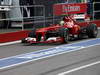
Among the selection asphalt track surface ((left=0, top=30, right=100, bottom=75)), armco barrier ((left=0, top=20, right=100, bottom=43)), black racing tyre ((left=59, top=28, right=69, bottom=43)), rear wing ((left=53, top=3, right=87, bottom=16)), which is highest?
rear wing ((left=53, top=3, right=87, bottom=16))

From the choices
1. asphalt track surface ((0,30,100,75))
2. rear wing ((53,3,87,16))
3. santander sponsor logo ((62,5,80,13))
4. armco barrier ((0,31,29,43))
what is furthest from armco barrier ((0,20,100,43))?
santander sponsor logo ((62,5,80,13))

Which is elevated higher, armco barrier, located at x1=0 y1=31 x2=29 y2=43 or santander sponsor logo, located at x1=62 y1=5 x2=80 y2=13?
santander sponsor logo, located at x1=62 y1=5 x2=80 y2=13

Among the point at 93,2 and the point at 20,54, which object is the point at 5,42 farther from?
the point at 93,2

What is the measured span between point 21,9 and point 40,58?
26.3 feet

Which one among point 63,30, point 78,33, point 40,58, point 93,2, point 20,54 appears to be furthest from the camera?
point 93,2

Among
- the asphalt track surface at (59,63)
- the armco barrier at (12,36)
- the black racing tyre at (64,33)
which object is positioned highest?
the black racing tyre at (64,33)

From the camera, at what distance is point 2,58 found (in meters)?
12.3

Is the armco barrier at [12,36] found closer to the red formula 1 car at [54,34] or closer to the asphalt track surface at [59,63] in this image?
the red formula 1 car at [54,34]

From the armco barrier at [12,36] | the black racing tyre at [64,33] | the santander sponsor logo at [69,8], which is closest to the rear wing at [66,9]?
the santander sponsor logo at [69,8]

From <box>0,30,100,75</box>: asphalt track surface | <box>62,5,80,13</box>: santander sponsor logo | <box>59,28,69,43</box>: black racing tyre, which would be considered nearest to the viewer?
<box>0,30,100,75</box>: asphalt track surface

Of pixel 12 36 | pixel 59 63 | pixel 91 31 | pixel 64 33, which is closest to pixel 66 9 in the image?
pixel 91 31

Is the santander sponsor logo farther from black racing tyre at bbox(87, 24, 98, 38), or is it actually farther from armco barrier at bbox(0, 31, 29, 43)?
black racing tyre at bbox(87, 24, 98, 38)

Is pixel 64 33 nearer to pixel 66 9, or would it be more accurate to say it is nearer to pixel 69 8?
pixel 66 9

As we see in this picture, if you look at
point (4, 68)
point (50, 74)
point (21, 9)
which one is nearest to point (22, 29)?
point (21, 9)
